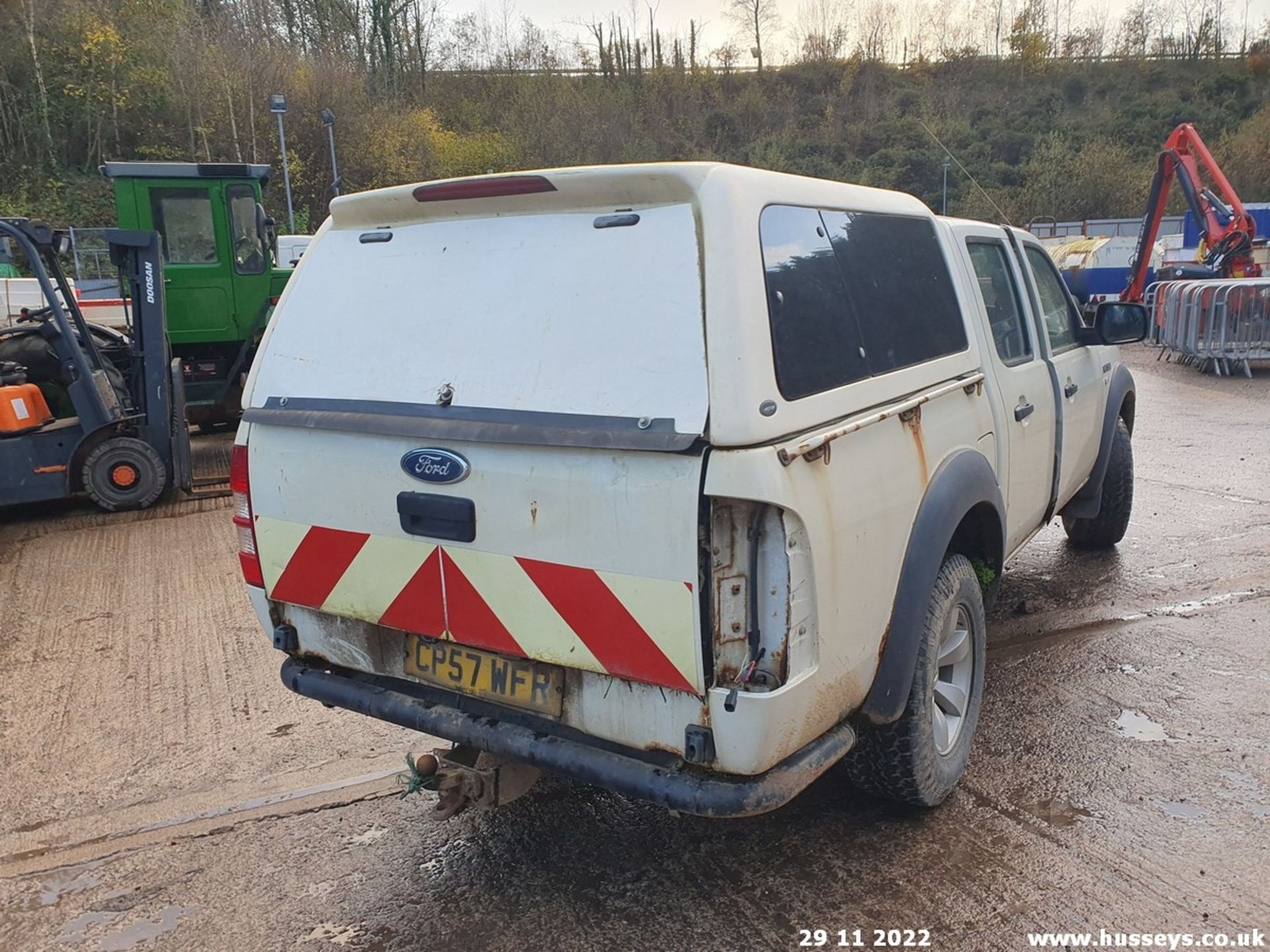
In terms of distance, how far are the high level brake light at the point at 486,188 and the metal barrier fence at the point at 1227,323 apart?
46.4ft

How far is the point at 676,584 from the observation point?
86.9 inches

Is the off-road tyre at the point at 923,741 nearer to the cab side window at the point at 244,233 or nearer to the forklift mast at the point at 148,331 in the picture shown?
the forklift mast at the point at 148,331

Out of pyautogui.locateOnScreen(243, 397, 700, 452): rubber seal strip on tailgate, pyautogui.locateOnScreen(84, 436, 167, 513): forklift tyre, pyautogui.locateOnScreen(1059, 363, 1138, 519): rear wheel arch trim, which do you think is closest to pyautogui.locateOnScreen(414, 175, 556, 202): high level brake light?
pyautogui.locateOnScreen(243, 397, 700, 452): rubber seal strip on tailgate

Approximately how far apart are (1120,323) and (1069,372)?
0.43 metres

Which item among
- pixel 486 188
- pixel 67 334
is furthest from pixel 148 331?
pixel 486 188

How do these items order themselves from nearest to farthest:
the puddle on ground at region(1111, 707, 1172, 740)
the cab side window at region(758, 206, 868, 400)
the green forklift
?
the cab side window at region(758, 206, 868, 400) → the puddle on ground at region(1111, 707, 1172, 740) → the green forklift

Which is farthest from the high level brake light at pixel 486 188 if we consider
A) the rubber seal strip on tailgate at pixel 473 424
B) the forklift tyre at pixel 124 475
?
the forklift tyre at pixel 124 475

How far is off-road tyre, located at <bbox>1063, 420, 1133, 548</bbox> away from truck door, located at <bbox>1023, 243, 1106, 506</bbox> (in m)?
0.62

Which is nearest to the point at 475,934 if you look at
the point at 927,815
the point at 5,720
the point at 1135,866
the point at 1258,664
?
the point at 927,815

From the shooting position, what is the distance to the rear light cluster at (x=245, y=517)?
2.96m

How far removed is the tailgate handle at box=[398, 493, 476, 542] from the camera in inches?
97.6

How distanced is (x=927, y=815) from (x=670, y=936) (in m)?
1.04

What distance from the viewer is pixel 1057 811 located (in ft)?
10.3

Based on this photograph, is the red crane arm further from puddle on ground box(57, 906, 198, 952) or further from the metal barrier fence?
puddle on ground box(57, 906, 198, 952)
